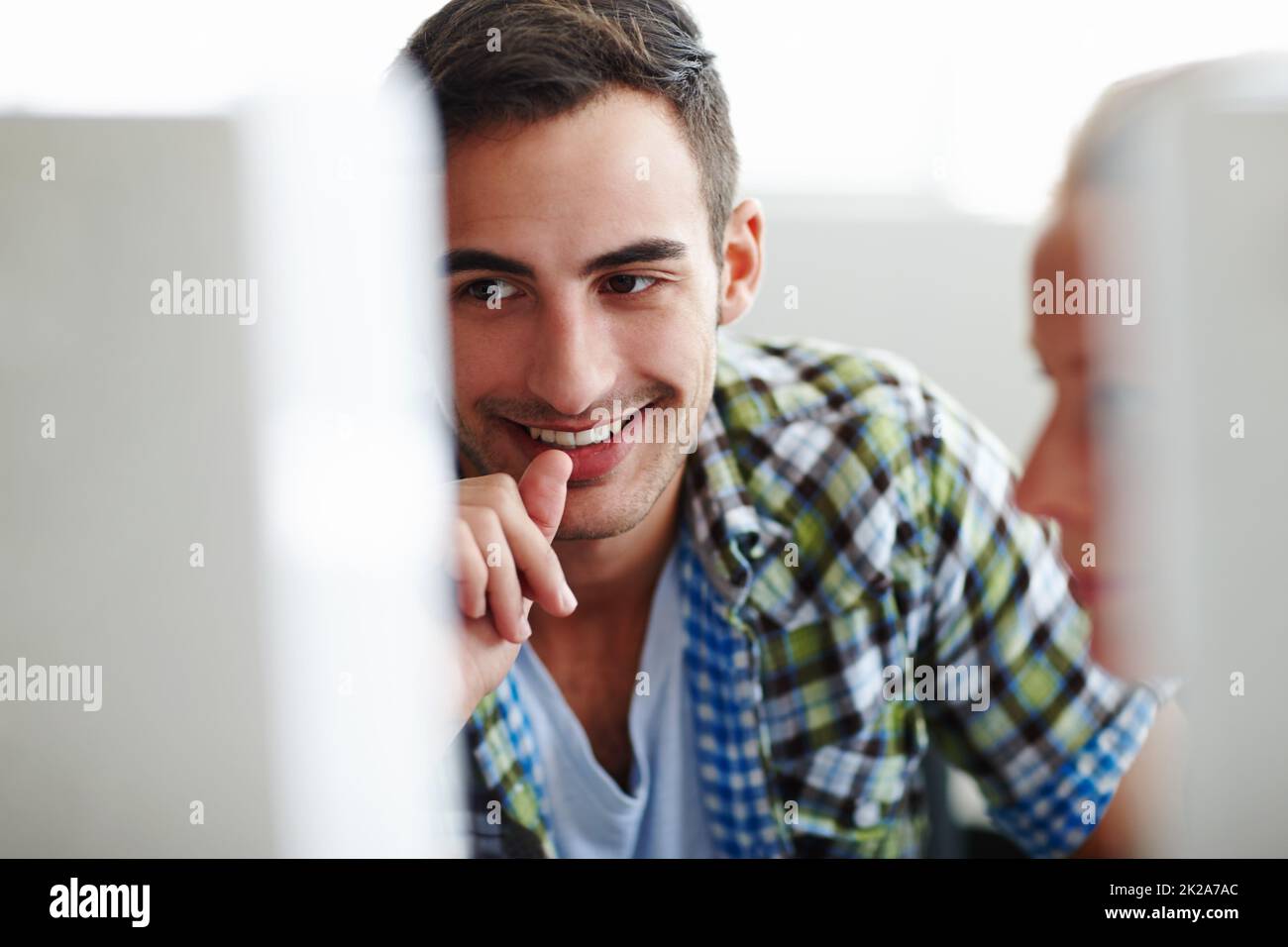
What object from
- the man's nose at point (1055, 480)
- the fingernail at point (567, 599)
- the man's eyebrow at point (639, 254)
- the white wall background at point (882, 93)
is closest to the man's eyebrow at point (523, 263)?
the man's eyebrow at point (639, 254)

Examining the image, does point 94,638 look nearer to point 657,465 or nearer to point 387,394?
point 387,394

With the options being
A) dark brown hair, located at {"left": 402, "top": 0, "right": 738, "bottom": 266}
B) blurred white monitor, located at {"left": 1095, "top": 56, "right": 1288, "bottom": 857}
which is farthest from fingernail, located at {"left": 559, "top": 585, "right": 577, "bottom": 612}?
blurred white monitor, located at {"left": 1095, "top": 56, "right": 1288, "bottom": 857}

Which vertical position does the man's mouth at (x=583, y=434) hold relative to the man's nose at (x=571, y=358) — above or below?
below

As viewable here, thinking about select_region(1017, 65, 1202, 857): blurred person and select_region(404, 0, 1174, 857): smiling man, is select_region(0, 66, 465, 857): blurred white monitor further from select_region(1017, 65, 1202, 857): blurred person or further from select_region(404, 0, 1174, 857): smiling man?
select_region(1017, 65, 1202, 857): blurred person

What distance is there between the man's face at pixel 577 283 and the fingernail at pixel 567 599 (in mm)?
67

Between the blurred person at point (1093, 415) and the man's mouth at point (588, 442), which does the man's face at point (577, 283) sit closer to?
the man's mouth at point (588, 442)

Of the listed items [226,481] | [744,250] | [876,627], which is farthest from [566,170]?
[876,627]

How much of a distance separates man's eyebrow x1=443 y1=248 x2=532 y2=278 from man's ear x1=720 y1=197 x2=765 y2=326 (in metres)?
0.21

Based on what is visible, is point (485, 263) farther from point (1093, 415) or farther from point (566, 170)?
point (1093, 415)

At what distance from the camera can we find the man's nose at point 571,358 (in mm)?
969

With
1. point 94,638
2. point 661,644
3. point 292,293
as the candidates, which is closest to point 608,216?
point 292,293

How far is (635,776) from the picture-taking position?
42.4 inches

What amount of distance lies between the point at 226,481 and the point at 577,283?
40cm

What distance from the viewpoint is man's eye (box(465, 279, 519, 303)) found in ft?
3.18
